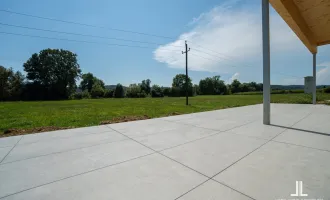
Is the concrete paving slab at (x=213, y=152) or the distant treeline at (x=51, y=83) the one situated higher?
the distant treeline at (x=51, y=83)

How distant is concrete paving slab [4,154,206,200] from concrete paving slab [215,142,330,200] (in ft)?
1.57

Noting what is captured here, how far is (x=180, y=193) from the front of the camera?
159cm

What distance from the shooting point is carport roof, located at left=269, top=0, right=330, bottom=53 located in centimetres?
475

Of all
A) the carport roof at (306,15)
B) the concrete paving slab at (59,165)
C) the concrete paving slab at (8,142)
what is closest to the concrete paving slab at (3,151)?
the concrete paving slab at (8,142)

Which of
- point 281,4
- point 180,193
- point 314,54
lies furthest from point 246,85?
point 180,193

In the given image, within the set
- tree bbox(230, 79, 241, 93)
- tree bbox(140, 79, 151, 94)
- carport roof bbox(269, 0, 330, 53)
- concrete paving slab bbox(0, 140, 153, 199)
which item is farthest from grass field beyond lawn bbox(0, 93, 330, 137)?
tree bbox(230, 79, 241, 93)

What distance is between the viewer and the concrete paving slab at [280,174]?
158 cm

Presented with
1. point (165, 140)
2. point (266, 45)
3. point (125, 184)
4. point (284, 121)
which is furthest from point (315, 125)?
point (125, 184)

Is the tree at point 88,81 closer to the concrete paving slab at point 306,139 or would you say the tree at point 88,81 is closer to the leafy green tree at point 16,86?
the leafy green tree at point 16,86

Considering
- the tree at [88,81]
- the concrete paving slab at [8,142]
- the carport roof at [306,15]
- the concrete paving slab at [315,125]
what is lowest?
the concrete paving slab at [8,142]

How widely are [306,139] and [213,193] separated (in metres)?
3.13

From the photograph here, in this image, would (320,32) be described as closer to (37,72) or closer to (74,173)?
(74,173)

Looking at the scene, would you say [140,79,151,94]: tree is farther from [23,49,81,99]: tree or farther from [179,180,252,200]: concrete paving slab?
[179,180,252,200]: concrete paving slab

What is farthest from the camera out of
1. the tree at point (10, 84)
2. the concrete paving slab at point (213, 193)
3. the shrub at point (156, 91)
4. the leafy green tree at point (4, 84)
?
the shrub at point (156, 91)
